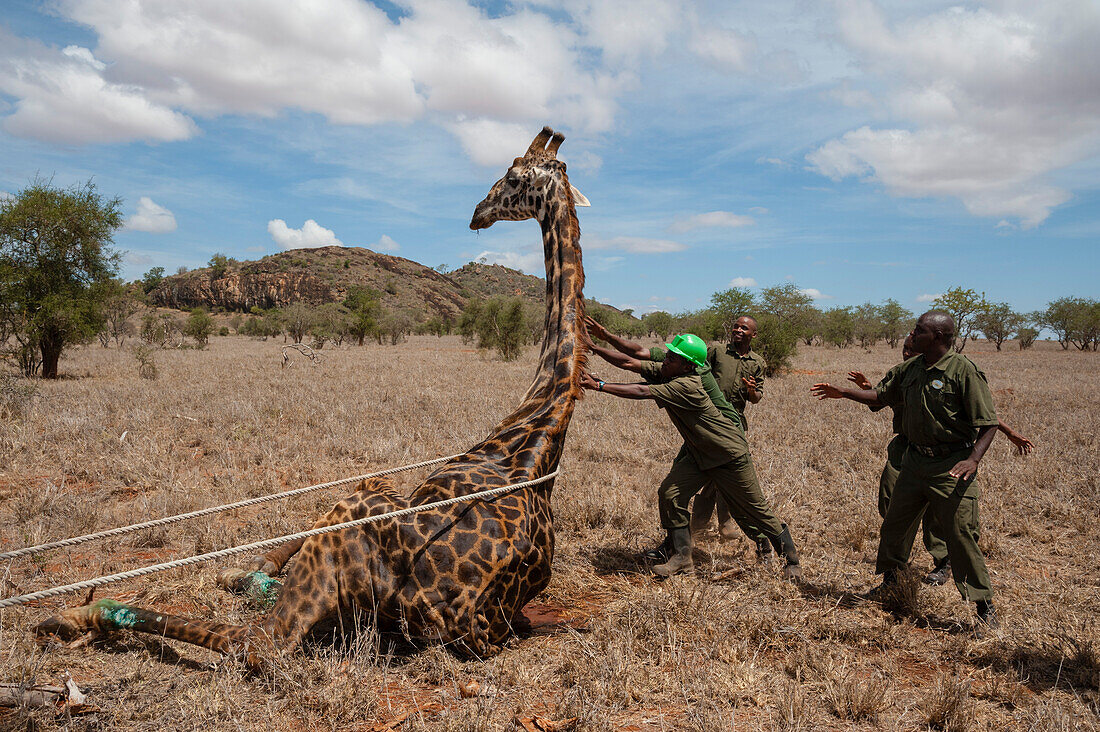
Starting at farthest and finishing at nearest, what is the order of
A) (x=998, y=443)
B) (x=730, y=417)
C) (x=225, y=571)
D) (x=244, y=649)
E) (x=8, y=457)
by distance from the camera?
(x=998, y=443), (x=8, y=457), (x=730, y=417), (x=225, y=571), (x=244, y=649)

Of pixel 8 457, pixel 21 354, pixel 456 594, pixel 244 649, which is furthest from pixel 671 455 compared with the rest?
pixel 21 354

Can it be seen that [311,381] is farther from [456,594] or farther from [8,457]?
[456,594]

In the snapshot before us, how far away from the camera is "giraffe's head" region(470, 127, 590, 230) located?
4324 millimetres

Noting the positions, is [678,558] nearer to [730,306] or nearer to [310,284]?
[730,306]

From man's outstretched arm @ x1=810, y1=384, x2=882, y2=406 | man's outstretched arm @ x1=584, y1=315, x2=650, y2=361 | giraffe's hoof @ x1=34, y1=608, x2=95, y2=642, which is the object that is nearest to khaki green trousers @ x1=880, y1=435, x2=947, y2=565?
man's outstretched arm @ x1=810, y1=384, x2=882, y2=406

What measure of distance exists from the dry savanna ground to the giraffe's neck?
1139mm

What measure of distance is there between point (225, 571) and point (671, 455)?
5.49 m

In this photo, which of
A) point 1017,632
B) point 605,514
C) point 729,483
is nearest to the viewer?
point 1017,632

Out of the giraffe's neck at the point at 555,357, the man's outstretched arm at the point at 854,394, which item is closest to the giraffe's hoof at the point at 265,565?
the giraffe's neck at the point at 555,357

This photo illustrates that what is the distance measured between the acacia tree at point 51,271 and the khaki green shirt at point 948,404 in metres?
17.7

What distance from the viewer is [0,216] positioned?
14.3m

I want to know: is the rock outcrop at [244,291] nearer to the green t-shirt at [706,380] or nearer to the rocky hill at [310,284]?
the rocky hill at [310,284]

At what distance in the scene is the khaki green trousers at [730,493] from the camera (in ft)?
14.7

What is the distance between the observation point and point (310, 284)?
80.5 metres
